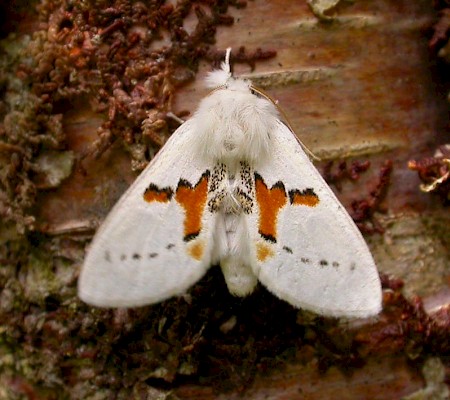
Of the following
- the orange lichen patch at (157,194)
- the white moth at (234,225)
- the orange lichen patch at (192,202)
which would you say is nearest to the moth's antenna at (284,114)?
the white moth at (234,225)

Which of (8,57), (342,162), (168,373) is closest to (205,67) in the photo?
(342,162)

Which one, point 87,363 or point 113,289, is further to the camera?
point 87,363

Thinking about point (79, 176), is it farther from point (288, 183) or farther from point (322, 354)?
point (322, 354)

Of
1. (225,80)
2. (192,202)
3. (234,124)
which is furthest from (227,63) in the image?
(192,202)

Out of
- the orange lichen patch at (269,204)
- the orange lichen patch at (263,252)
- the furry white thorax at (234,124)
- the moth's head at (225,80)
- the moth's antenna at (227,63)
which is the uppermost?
the moth's antenna at (227,63)

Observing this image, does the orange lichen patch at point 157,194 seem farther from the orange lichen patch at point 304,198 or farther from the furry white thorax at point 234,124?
the orange lichen patch at point 304,198

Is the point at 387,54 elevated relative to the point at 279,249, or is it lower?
elevated

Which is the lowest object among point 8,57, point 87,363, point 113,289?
point 87,363

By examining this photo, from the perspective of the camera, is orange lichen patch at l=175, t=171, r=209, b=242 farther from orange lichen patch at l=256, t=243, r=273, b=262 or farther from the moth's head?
the moth's head
